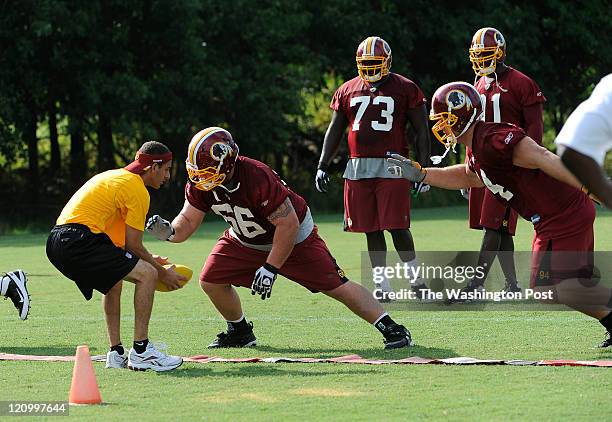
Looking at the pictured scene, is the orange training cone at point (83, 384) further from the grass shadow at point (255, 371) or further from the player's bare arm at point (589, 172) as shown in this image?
the player's bare arm at point (589, 172)

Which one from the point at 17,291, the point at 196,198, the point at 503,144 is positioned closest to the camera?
the point at 503,144

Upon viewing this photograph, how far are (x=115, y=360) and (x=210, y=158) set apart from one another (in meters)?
1.43

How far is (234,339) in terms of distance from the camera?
921cm

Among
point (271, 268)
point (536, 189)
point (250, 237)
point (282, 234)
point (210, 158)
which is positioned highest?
point (210, 158)

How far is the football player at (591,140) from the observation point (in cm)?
494

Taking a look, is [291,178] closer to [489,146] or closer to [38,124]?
[38,124]

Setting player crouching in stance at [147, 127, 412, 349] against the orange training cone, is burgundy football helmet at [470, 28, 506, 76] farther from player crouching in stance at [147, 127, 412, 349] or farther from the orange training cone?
the orange training cone

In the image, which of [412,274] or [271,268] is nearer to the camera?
[271,268]

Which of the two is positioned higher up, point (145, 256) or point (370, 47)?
point (370, 47)

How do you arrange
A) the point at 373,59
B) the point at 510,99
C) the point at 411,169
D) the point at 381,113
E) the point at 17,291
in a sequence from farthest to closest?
the point at 381,113 < the point at 373,59 < the point at 510,99 < the point at 17,291 < the point at 411,169

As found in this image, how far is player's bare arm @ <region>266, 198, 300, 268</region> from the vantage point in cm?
845

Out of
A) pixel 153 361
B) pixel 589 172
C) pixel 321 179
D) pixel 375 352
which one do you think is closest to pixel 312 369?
pixel 375 352

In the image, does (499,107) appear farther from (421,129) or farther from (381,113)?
(381,113)

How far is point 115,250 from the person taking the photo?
26.9 feet
